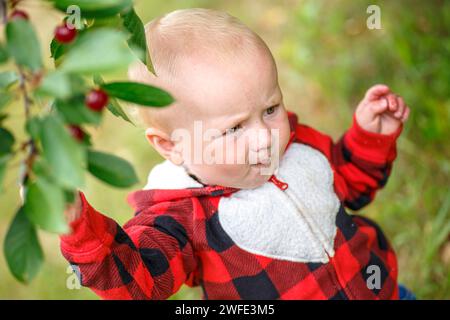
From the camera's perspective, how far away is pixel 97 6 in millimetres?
787

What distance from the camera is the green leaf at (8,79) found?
83cm

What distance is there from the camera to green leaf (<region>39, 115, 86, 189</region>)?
66 cm

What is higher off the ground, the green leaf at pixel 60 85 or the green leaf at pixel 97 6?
the green leaf at pixel 97 6

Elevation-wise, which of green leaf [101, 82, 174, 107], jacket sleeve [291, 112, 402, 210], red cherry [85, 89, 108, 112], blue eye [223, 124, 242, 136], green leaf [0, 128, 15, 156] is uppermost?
red cherry [85, 89, 108, 112]

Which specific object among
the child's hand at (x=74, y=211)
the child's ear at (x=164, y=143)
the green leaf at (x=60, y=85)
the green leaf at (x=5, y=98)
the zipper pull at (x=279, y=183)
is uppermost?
the green leaf at (x=60, y=85)

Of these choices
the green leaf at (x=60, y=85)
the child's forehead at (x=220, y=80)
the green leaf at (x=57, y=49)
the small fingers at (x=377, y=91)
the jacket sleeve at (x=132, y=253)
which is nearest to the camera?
the green leaf at (x=60, y=85)

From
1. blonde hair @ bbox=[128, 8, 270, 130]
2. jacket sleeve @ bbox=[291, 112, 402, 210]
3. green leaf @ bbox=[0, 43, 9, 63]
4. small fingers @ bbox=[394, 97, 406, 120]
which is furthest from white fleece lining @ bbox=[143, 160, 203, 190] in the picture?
green leaf @ bbox=[0, 43, 9, 63]

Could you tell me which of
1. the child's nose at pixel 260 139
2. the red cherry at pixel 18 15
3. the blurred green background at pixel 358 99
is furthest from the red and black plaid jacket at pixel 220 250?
the blurred green background at pixel 358 99

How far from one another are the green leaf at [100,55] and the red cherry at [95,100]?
0.05 m

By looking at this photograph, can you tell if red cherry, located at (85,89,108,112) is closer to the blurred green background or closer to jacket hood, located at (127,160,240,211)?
jacket hood, located at (127,160,240,211)

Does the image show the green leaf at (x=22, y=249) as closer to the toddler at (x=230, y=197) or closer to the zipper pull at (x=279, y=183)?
the toddler at (x=230, y=197)

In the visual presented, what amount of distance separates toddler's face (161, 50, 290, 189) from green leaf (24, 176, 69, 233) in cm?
55

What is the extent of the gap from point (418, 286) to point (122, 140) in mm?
1364
